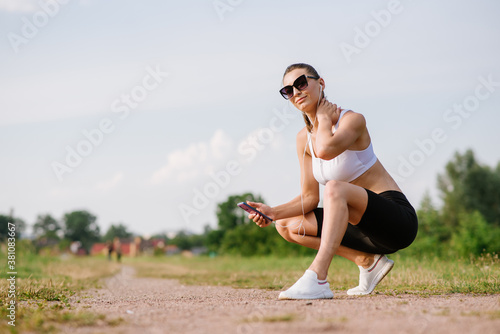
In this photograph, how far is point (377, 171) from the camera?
407 cm

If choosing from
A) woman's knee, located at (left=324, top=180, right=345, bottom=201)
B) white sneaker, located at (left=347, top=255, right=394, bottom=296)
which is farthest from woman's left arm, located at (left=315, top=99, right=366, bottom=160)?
white sneaker, located at (left=347, top=255, right=394, bottom=296)

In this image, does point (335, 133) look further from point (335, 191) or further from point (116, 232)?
point (116, 232)

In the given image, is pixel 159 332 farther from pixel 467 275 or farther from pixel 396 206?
pixel 467 275

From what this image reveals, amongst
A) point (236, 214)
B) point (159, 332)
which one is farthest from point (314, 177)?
point (236, 214)

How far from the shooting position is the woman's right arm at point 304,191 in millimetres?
4336

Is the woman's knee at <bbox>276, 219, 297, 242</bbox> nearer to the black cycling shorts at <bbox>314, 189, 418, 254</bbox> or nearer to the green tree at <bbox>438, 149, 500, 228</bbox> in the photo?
the black cycling shorts at <bbox>314, 189, 418, 254</bbox>

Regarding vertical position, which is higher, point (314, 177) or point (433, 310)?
point (314, 177)

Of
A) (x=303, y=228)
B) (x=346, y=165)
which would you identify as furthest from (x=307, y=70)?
(x=303, y=228)

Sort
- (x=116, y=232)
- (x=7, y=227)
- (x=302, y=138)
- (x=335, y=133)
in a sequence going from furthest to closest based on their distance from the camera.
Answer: (x=116, y=232)
(x=7, y=227)
(x=302, y=138)
(x=335, y=133)

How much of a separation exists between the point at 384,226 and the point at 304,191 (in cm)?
89

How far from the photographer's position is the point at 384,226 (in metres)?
3.75

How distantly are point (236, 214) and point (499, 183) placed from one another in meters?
30.3

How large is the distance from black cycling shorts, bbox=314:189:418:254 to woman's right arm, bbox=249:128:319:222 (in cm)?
43

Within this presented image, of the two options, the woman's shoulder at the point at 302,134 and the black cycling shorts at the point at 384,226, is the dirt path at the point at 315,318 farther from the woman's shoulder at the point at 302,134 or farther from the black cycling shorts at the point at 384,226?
the woman's shoulder at the point at 302,134
